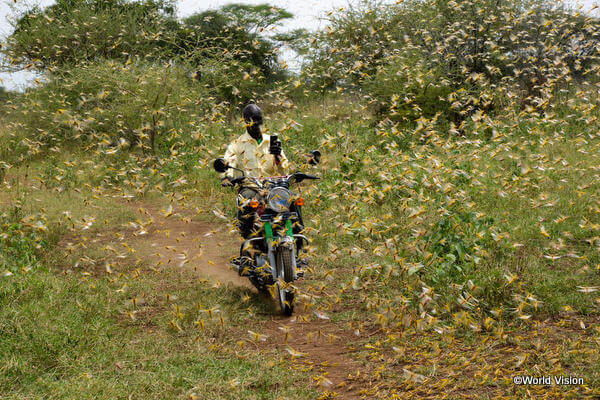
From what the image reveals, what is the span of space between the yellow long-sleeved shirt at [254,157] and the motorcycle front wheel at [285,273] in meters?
1.15

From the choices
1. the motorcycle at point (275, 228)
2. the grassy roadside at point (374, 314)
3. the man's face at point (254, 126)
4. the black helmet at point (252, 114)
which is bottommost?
the grassy roadside at point (374, 314)

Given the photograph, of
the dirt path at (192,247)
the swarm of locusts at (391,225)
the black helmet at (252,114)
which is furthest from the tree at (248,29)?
the black helmet at (252,114)

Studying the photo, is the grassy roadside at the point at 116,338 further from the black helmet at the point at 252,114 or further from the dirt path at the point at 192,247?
the black helmet at the point at 252,114

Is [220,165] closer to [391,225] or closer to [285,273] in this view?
[285,273]

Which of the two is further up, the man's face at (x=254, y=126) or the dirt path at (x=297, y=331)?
the man's face at (x=254, y=126)

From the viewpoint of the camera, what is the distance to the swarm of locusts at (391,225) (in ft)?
15.0

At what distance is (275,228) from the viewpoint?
5.55 metres

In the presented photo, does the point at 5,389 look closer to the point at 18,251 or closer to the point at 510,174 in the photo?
the point at 18,251

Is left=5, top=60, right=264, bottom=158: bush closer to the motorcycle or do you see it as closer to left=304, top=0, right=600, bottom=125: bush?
left=304, top=0, right=600, bottom=125: bush

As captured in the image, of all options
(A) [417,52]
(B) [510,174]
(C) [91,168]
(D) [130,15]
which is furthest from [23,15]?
(B) [510,174]

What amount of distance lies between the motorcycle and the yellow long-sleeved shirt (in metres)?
0.39

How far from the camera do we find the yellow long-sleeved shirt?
6.16 m

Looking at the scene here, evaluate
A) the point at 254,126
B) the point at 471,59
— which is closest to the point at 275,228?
the point at 254,126

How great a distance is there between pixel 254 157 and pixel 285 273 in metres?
1.59
